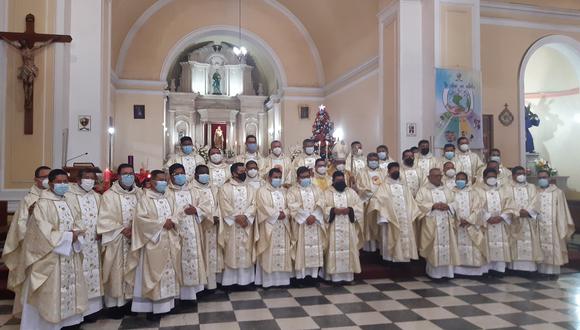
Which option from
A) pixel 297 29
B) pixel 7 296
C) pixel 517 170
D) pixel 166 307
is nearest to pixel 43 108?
pixel 7 296

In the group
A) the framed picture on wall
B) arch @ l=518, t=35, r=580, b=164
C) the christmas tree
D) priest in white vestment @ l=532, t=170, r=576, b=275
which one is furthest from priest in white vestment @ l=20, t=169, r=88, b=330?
the framed picture on wall

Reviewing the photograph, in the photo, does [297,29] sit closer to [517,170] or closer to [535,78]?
[535,78]

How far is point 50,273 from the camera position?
4867mm

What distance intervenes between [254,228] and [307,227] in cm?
81

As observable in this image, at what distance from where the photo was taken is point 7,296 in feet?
20.8

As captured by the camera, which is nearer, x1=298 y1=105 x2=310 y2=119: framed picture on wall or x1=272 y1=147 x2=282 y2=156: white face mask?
x1=272 y1=147 x2=282 y2=156: white face mask

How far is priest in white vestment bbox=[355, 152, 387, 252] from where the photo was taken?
26.1 feet

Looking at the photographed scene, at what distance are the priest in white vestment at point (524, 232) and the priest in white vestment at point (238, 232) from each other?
433cm

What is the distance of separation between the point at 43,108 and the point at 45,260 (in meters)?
4.84

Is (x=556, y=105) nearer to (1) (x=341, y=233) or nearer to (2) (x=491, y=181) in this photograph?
(2) (x=491, y=181)

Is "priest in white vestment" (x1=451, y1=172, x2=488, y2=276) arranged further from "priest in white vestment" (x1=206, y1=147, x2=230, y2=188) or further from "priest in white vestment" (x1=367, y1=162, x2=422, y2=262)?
"priest in white vestment" (x1=206, y1=147, x2=230, y2=188)

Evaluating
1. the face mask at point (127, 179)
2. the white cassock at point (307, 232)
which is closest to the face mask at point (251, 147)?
the white cassock at point (307, 232)

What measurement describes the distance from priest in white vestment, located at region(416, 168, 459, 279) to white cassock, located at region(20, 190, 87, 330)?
5112 millimetres

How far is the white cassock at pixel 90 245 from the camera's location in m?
5.34
